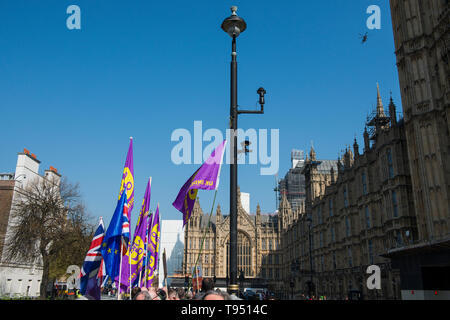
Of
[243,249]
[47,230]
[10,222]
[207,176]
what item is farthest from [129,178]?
[243,249]

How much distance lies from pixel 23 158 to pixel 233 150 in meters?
48.7

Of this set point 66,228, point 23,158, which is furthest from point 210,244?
point 66,228

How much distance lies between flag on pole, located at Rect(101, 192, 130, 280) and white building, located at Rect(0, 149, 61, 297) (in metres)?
33.1

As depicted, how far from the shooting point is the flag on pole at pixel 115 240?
1334 centimetres

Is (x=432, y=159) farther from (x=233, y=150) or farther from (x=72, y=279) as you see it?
(x=72, y=279)

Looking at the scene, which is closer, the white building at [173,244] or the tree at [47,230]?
the tree at [47,230]

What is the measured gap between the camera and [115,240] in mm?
13539

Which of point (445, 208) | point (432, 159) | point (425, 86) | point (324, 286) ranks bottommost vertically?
point (324, 286)

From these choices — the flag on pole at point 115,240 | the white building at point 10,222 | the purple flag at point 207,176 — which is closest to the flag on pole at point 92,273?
the flag on pole at point 115,240

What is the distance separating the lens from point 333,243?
48625 mm

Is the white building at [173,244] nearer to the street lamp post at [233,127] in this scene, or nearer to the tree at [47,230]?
the tree at [47,230]

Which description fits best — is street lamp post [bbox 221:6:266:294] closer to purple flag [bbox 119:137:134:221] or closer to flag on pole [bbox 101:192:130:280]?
flag on pole [bbox 101:192:130:280]

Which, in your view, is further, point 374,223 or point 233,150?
point 374,223

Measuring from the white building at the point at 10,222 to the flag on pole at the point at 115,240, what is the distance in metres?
33.1
